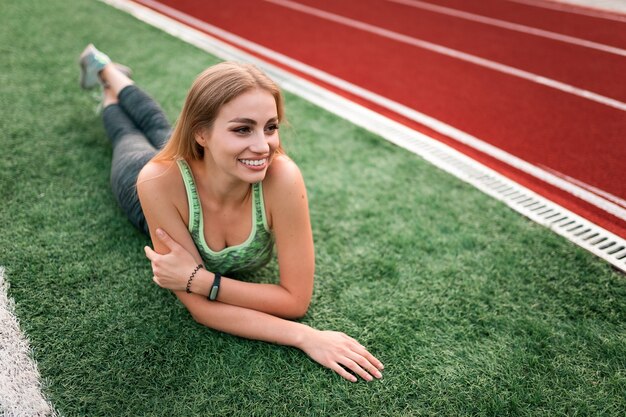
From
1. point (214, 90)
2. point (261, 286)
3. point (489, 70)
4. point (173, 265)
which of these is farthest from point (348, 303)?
point (489, 70)

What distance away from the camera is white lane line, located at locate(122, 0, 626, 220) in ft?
9.86

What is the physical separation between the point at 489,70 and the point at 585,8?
13.3 feet

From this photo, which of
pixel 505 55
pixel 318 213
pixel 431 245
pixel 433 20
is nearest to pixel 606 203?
pixel 431 245

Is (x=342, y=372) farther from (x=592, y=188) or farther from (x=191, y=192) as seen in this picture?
(x=592, y=188)

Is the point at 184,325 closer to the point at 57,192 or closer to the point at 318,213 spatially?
the point at 318,213

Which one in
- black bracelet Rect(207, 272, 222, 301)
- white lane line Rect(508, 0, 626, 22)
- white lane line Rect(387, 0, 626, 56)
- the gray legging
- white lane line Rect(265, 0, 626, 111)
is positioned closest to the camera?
black bracelet Rect(207, 272, 222, 301)

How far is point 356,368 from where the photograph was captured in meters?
1.82

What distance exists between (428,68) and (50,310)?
4.45 m

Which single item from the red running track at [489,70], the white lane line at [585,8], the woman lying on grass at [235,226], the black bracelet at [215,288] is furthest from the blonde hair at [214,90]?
A: the white lane line at [585,8]

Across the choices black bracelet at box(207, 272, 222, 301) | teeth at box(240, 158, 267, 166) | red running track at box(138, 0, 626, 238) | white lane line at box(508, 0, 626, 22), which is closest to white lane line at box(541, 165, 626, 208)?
red running track at box(138, 0, 626, 238)

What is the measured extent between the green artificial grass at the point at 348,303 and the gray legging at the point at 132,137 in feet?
0.63

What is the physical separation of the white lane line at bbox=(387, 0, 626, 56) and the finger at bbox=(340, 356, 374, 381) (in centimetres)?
576

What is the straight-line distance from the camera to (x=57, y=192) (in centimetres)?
269

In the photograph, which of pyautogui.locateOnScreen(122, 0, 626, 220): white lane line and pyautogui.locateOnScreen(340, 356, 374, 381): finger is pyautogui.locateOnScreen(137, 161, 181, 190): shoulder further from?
pyautogui.locateOnScreen(122, 0, 626, 220): white lane line
